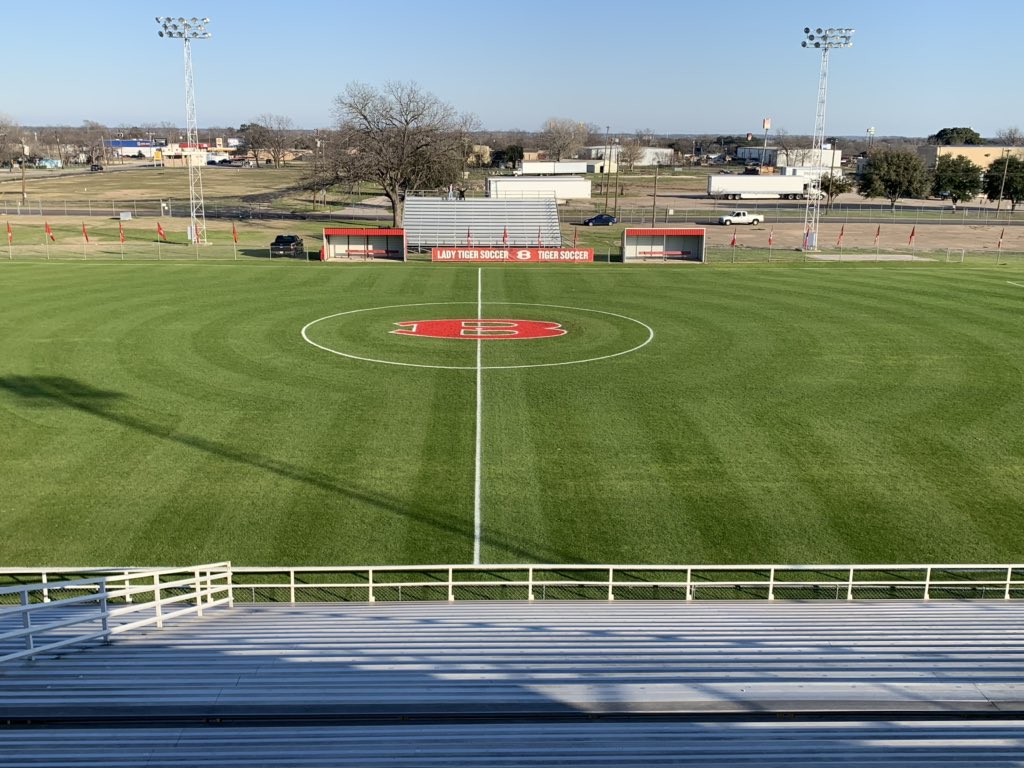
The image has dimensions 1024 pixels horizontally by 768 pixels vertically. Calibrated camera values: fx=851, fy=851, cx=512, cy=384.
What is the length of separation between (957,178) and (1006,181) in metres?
7.31

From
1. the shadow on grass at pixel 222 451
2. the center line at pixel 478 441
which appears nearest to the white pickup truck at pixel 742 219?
the center line at pixel 478 441

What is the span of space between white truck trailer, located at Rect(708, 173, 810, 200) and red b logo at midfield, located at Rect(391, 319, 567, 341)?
97.1m

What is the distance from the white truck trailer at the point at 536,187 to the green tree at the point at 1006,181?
54859 millimetres

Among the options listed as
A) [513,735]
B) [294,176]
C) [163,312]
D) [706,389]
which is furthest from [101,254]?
[294,176]

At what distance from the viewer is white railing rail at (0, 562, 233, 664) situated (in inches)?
444

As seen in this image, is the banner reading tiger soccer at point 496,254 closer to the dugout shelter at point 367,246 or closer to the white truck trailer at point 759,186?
the dugout shelter at point 367,246

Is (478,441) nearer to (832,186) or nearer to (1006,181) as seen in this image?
(832,186)

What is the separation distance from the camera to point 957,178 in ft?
399

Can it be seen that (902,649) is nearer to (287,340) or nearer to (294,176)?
(287,340)

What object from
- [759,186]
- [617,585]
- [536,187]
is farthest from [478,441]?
[759,186]

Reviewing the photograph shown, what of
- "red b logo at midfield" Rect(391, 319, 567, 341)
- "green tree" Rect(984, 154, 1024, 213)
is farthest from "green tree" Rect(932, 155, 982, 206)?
A: "red b logo at midfield" Rect(391, 319, 567, 341)

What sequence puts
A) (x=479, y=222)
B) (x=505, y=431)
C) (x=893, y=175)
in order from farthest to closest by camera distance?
(x=893, y=175) → (x=479, y=222) → (x=505, y=431)

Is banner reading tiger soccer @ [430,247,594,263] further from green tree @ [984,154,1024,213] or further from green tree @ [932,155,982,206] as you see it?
green tree @ [932,155,982,206]

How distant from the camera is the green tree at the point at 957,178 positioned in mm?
120438
